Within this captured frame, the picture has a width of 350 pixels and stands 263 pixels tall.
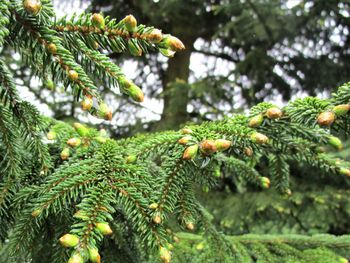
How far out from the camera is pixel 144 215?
2.40 feet

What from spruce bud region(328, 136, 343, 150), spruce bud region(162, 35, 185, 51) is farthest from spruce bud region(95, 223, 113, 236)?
spruce bud region(328, 136, 343, 150)

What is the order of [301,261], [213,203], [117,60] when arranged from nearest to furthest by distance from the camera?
[301,261], [213,203], [117,60]

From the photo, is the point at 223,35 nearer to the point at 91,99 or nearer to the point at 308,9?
the point at 308,9

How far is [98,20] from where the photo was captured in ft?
2.14

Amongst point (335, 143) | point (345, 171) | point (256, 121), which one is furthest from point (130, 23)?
point (345, 171)

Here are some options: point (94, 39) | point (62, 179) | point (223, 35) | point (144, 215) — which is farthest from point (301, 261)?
point (223, 35)

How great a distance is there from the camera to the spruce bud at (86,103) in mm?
623

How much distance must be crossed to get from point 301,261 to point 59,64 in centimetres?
97

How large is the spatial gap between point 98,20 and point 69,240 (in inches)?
14.3

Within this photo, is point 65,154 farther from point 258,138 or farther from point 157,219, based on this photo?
point 258,138

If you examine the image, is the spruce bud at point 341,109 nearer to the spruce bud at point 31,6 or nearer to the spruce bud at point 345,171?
the spruce bud at point 345,171

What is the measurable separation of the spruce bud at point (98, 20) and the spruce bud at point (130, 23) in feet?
0.15

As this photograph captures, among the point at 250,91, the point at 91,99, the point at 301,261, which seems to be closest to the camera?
the point at 91,99

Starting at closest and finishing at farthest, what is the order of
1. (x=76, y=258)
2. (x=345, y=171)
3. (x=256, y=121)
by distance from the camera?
(x=76, y=258)
(x=256, y=121)
(x=345, y=171)
